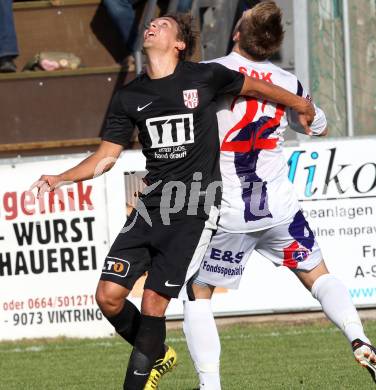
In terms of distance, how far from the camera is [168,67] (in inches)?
249

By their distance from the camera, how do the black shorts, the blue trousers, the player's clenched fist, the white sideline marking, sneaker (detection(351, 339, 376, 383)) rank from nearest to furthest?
the player's clenched fist → sneaker (detection(351, 339, 376, 383)) → the black shorts → the white sideline marking → the blue trousers

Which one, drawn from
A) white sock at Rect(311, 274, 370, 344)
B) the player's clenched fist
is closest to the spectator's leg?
the player's clenched fist

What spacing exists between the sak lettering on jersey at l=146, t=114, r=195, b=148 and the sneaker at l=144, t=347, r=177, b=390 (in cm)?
128

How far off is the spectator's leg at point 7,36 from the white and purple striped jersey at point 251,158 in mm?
5790

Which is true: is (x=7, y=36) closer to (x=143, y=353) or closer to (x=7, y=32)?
(x=7, y=32)

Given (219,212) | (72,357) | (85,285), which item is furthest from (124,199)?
(219,212)

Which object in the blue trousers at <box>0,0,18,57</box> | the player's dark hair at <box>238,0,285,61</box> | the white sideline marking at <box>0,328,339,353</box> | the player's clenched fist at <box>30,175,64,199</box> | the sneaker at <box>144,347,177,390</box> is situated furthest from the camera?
the blue trousers at <box>0,0,18,57</box>

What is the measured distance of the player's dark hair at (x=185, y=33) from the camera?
21.0ft

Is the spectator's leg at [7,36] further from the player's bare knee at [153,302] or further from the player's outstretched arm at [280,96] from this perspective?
the player's bare knee at [153,302]

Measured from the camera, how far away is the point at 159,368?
22.1ft

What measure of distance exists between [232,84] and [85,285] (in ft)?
14.9

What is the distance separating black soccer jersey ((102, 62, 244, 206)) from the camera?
6238 millimetres

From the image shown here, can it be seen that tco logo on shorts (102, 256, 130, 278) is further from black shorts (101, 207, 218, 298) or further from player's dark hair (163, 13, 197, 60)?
player's dark hair (163, 13, 197, 60)

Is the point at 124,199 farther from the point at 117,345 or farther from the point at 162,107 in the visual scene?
the point at 162,107
